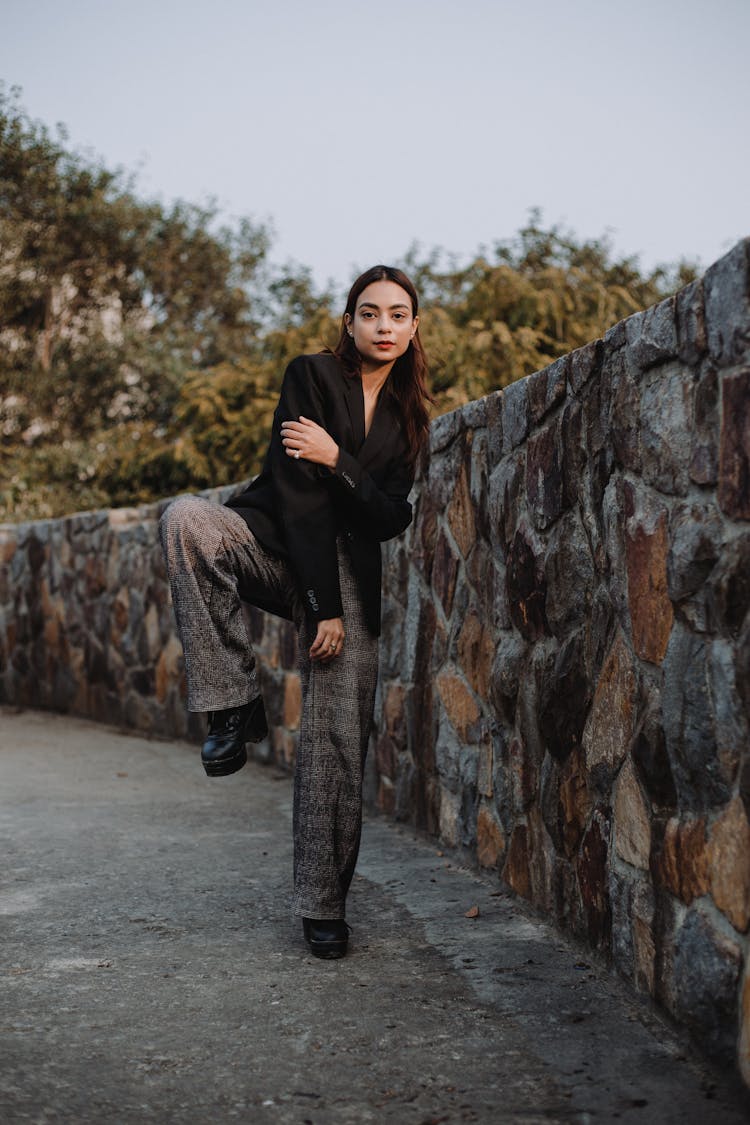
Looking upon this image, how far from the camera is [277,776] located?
6707mm

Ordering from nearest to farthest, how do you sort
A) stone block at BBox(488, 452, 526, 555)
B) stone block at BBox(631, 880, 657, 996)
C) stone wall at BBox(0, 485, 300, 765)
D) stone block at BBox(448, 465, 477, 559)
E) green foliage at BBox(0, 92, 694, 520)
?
stone block at BBox(631, 880, 657, 996) → stone block at BBox(488, 452, 526, 555) → stone block at BBox(448, 465, 477, 559) → stone wall at BBox(0, 485, 300, 765) → green foliage at BBox(0, 92, 694, 520)

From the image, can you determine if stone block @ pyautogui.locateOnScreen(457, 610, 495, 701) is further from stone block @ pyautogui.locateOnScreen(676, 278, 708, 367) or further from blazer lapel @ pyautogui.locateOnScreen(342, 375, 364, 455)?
stone block @ pyautogui.locateOnScreen(676, 278, 708, 367)

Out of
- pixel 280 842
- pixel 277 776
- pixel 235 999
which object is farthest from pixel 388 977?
pixel 277 776

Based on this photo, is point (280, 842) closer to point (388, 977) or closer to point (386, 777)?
point (386, 777)

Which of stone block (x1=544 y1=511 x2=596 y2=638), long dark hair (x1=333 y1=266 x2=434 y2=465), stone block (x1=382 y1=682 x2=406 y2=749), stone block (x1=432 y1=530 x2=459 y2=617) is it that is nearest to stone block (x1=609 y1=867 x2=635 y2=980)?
stone block (x1=544 y1=511 x2=596 y2=638)

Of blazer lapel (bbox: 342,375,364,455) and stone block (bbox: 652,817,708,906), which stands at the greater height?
blazer lapel (bbox: 342,375,364,455)

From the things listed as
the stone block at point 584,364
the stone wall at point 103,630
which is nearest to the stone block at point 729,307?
the stone block at point 584,364

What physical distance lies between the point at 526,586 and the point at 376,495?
61 centimetres

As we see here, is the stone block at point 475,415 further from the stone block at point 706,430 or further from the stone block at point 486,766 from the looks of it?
the stone block at point 706,430

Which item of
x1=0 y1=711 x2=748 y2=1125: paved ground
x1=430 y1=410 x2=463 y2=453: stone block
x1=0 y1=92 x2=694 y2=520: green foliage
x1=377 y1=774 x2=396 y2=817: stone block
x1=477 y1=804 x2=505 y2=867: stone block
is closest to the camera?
x1=0 y1=711 x2=748 y2=1125: paved ground

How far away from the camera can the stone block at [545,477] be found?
3.37 metres

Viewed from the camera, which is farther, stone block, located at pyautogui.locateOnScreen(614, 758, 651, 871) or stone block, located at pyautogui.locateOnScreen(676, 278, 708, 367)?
stone block, located at pyautogui.locateOnScreen(614, 758, 651, 871)

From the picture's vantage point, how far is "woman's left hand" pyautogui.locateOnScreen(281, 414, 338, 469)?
323 centimetres

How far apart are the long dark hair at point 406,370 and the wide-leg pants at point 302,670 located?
16.4 inches
